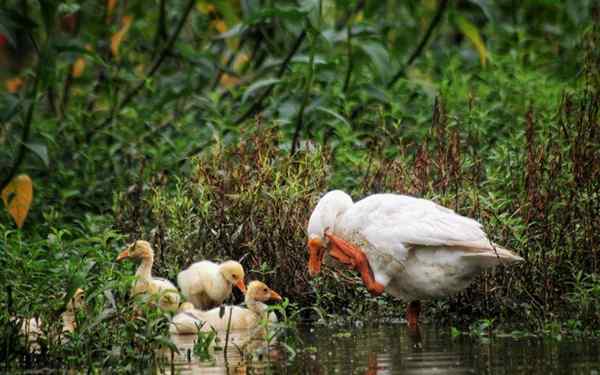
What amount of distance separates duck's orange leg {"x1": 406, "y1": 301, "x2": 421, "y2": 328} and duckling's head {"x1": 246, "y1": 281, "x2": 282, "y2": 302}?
0.74 m

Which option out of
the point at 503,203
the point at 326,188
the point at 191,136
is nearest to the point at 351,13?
the point at 191,136

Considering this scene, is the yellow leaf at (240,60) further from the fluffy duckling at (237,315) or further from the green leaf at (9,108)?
the fluffy duckling at (237,315)

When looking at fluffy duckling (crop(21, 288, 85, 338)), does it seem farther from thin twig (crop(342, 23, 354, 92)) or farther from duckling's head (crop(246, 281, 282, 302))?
thin twig (crop(342, 23, 354, 92))

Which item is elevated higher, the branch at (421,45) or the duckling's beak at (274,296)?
the branch at (421,45)

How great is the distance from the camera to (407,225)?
7449 mm

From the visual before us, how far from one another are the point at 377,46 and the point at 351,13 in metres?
0.58

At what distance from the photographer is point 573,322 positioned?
22.9 ft

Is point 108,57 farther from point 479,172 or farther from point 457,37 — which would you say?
point 457,37

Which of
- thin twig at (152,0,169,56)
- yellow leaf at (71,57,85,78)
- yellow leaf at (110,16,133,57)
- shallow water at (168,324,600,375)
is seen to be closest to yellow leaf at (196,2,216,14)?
thin twig at (152,0,169,56)

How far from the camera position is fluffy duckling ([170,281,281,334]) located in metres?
7.55

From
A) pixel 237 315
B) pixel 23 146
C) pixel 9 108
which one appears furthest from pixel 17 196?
pixel 237 315

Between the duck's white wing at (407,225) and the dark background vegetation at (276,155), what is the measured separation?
0.39m

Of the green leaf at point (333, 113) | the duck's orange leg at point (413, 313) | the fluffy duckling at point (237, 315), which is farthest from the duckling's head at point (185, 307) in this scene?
the green leaf at point (333, 113)

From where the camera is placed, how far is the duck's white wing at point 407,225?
7324 mm
